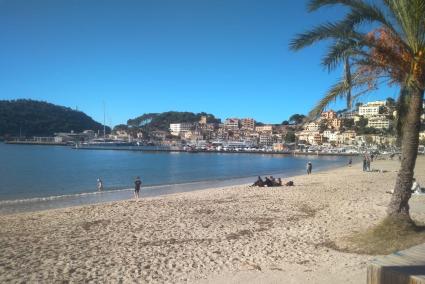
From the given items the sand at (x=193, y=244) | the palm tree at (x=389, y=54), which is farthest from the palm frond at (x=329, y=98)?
the sand at (x=193, y=244)

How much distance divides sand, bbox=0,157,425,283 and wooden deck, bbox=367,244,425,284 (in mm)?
1631

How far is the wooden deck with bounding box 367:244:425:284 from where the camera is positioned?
3861 mm

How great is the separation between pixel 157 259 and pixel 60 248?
2423 mm

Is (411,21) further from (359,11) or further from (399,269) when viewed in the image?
(399,269)

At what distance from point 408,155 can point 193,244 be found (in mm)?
4835

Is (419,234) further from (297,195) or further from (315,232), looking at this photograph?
(297,195)

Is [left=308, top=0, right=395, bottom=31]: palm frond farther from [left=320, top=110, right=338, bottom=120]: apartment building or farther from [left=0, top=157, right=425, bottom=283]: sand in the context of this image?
[left=0, top=157, right=425, bottom=283]: sand

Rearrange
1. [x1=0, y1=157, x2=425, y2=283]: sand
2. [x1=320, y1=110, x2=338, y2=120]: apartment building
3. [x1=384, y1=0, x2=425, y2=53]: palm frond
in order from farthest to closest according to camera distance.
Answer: [x1=320, y1=110, x2=338, y2=120]: apartment building < [x1=384, y1=0, x2=425, y2=53]: palm frond < [x1=0, y1=157, x2=425, y2=283]: sand

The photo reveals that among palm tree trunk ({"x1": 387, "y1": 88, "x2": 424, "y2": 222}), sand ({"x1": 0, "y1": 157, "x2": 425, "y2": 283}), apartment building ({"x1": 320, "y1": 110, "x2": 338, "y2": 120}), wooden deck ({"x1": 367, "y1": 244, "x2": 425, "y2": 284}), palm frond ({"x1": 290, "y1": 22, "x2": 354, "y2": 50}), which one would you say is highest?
palm frond ({"x1": 290, "y1": 22, "x2": 354, "y2": 50})

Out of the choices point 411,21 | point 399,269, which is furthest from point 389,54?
point 399,269

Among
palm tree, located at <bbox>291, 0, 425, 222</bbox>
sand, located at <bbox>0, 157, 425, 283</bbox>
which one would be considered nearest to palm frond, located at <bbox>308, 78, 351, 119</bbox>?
palm tree, located at <bbox>291, 0, 425, 222</bbox>

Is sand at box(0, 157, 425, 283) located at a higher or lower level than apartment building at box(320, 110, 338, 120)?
lower

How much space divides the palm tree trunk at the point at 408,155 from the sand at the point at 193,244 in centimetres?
139

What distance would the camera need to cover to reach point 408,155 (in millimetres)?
7777
